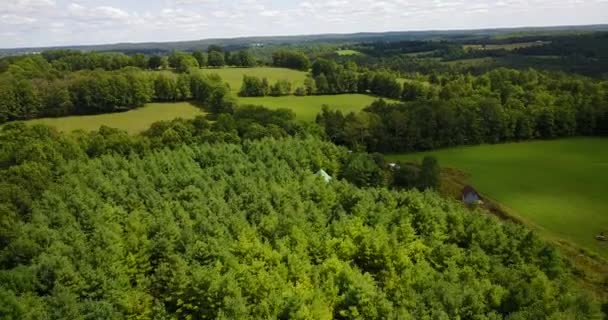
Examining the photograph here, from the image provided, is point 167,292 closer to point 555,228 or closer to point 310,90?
point 555,228

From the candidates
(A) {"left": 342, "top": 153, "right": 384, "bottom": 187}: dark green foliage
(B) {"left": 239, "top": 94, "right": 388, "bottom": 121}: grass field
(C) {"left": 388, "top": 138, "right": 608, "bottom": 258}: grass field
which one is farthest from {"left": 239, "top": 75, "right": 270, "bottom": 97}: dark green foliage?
(A) {"left": 342, "top": 153, "right": 384, "bottom": 187}: dark green foliage

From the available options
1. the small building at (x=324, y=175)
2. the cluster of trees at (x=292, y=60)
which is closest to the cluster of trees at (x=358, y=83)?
the cluster of trees at (x=292, y=60)

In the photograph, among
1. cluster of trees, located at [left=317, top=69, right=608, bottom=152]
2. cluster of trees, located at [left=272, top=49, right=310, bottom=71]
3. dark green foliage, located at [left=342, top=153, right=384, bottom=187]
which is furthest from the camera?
cluster of trees, located at [left=272, top=49, right=310, bottom=71]

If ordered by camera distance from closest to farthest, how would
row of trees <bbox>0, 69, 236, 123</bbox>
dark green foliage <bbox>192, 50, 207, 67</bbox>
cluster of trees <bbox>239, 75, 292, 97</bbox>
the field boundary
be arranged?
the field boundary → row of trees <bbox>0, 69, 236, 123</bbox> → cluster of trees <bbox>239, 75, 292, 97</bbox> → dark green foliage <bbox>192, 50, 207, 67</bbox>

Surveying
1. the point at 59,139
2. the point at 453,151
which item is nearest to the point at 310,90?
the point at 453,151

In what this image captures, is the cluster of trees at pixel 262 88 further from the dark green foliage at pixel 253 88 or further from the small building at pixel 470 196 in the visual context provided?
the small building at pixel 470 196

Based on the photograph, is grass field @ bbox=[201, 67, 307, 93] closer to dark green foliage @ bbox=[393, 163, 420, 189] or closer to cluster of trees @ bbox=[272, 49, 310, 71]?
cluster of trees @ bbox=[272, 49, 310, 71]
